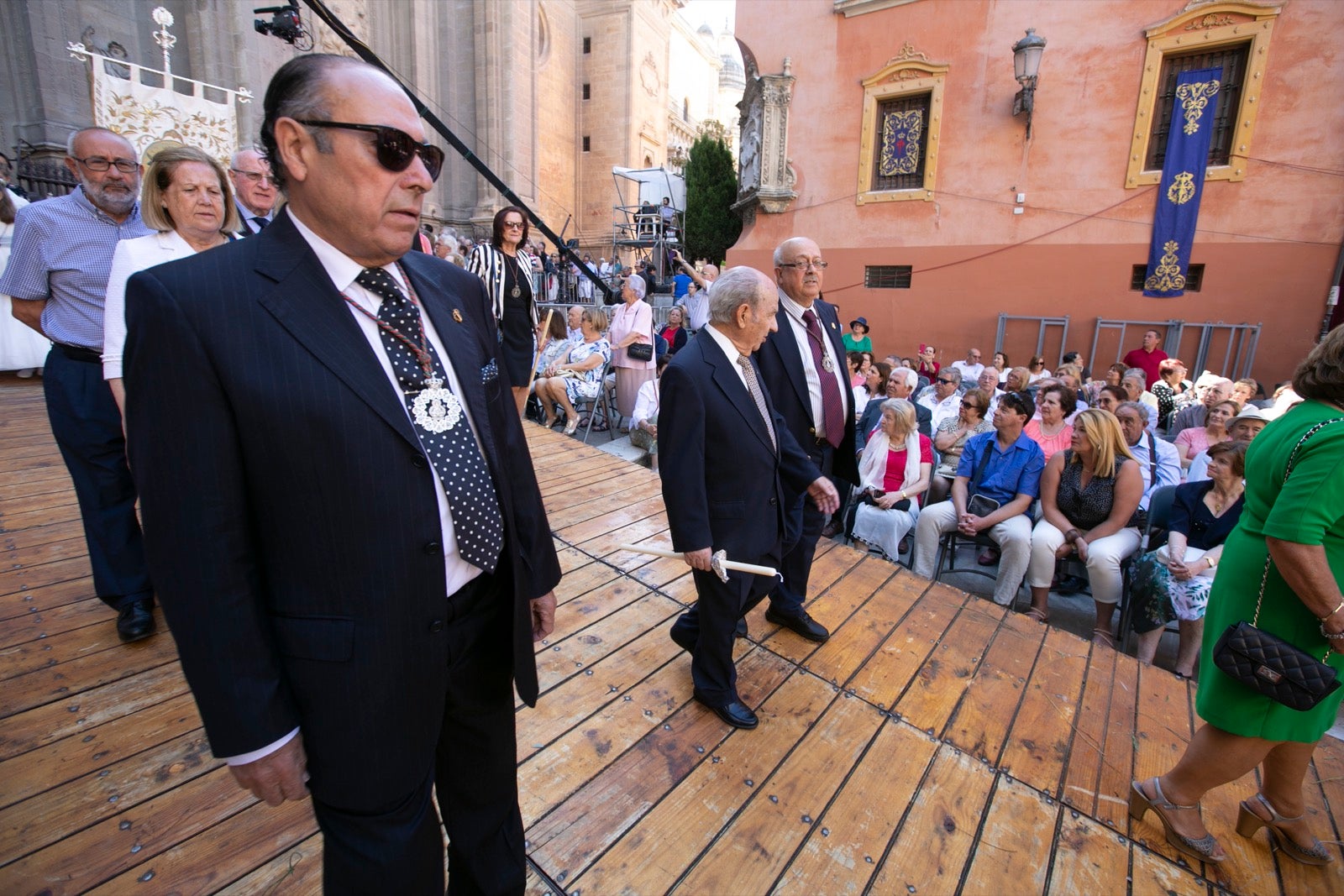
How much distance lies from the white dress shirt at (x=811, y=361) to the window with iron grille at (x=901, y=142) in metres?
10.5

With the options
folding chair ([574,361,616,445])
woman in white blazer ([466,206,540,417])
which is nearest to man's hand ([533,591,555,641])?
woman in white blazer ([466,206,540,417])

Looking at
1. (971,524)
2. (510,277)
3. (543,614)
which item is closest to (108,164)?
(510,277)

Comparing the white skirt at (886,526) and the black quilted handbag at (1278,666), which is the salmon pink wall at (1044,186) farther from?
the black quilted handbag at (1278,666)

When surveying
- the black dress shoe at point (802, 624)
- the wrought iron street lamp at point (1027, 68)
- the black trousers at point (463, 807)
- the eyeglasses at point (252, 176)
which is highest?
the wrought iron street lamp at point (1027, 68)

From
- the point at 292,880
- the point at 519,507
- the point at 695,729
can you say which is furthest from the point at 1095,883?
the point at 292,880

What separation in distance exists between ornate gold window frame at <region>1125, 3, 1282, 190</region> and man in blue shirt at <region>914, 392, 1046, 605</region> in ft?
28.0

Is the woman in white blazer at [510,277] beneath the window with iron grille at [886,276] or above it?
beneath

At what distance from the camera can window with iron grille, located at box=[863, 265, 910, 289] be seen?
40.4 feet

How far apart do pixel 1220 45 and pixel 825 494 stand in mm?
11861

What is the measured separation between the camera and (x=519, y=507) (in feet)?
4.99

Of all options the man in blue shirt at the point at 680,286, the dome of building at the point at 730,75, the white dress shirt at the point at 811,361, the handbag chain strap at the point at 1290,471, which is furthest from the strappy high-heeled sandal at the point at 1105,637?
the dome of building at the point at 730,75

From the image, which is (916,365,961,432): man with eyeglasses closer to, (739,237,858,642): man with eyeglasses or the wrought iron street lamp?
(739,237,858,642): man with eyeglasses

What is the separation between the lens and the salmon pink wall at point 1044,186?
9.13 meters

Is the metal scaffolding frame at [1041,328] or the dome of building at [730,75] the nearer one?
the metal scaffolding frame at [1041,328]
